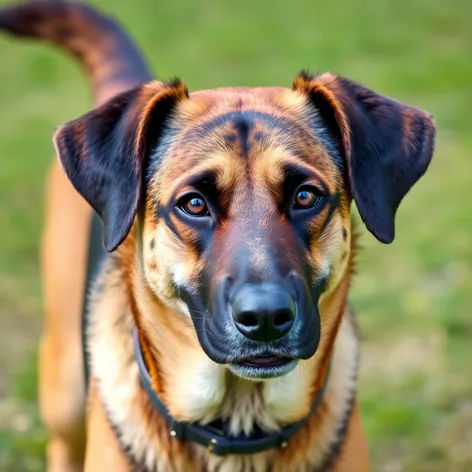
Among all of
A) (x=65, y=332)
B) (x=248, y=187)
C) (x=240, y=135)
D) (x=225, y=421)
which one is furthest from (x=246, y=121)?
(x=65, y=332)

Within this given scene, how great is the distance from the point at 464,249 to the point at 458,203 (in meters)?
0.79

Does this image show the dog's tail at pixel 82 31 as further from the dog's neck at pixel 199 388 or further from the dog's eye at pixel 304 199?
the dog's eye at pixel 304 199

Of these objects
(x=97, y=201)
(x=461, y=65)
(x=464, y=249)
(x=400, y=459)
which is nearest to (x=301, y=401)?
(x=97, y=201)

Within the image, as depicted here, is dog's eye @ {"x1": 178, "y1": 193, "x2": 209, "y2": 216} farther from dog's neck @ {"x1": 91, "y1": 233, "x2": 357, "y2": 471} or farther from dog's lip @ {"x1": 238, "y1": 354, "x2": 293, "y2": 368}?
dog's lip @ {"x1": 238, "y1": 354, "x2": 293, "y2": 368}

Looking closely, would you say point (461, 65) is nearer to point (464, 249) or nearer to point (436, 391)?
point (464, 249)

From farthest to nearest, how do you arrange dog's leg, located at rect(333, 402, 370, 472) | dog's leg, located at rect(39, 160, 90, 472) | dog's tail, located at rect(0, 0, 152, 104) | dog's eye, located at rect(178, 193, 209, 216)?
dog's tail, located at rect(0, 0, 152, 104), dog's leg, located at rect(39, 160, 90, 472), dog's leg, located at rect(333, 402, 370, 472), dog's eye, located at rect(178, 193, 209, 216)

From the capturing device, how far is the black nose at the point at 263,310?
10.0ft

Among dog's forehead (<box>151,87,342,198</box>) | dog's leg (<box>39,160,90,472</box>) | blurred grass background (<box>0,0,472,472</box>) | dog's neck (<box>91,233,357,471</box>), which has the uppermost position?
dog's forehead (<box>151,87,342,198</box>)

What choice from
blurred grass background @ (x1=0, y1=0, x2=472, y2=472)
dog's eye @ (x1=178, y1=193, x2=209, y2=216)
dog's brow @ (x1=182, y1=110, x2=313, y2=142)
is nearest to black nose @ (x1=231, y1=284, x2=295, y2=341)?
dog's eye @ (x1=178, y1=193, x2=209, y2=216)

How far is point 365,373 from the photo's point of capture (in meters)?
5.75

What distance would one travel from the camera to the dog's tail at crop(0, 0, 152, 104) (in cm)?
504

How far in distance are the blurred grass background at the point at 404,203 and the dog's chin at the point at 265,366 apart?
1.92 m

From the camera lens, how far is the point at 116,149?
3553 millimetres

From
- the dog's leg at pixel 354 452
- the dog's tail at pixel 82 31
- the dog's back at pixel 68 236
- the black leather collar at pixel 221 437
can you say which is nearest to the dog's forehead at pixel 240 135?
the black leather collar at pixel 221 437
